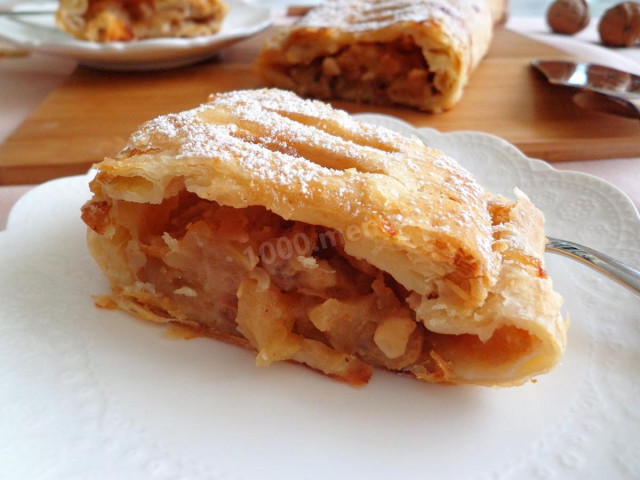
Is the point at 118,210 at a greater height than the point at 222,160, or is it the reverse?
the point at 222,160

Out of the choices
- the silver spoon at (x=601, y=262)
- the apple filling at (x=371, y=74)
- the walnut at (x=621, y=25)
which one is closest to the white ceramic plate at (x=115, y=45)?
the apple filling at (x=371, y=74)

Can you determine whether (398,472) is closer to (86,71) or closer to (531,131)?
(531,131)

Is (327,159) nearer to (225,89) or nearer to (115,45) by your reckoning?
(225,89)

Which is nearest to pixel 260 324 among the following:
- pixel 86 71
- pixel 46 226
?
pixel 46 226

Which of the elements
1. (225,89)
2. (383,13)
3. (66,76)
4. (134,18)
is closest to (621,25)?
(383,13)

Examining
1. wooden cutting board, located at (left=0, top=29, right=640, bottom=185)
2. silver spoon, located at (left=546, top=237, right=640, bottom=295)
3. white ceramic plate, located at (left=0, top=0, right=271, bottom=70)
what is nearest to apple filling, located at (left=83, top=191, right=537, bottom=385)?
silver spoon, located at (left=546, top=237, right=640, bottom=295)

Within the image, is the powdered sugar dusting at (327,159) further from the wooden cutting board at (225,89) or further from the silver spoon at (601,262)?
the wooden cutting board at (225,89)

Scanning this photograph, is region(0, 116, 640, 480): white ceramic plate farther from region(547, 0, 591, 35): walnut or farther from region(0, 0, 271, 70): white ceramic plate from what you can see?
region(547, 0, 591, 35): walnut

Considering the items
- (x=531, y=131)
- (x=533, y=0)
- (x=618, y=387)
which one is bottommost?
(x=533, y=0)
